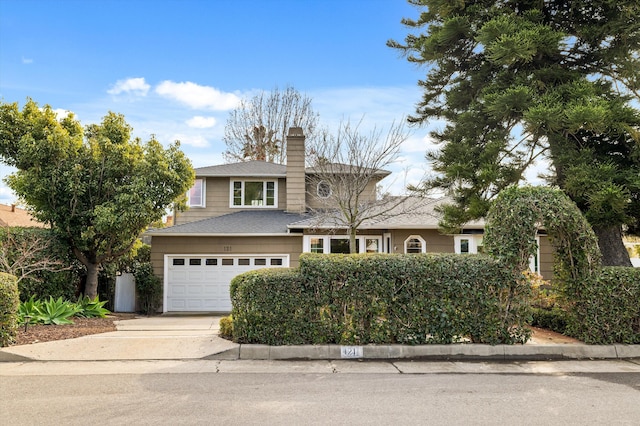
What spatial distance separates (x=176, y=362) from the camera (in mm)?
6949

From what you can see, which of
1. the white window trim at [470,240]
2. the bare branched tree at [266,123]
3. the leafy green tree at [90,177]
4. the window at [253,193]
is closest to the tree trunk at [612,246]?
the white window trim at [470,240]

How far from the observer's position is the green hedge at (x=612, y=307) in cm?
769

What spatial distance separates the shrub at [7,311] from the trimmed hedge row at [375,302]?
408cm

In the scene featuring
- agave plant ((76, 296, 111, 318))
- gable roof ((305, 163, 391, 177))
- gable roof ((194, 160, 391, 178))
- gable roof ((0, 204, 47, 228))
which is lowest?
agave plant ((76, 296, 111, 318))

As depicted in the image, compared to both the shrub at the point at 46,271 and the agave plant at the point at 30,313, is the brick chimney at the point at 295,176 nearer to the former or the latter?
the shrub at the point at 46,271

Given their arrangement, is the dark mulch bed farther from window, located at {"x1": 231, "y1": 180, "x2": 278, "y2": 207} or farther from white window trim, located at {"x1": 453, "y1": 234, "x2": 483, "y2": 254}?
white window trim, located at {"x1": 453, "y1": 234, "x2": 483, "y2": 254}

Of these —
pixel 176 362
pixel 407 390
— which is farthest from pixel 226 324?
pixel 407 390

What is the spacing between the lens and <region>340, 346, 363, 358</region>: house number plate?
7266 mm

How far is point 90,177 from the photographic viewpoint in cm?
1266

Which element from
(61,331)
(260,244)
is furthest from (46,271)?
(260,244)

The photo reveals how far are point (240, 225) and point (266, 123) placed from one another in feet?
51.7

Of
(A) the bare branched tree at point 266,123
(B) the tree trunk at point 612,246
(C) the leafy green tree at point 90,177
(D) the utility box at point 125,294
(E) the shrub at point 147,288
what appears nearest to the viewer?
(B) the tree trunk at point 612,246

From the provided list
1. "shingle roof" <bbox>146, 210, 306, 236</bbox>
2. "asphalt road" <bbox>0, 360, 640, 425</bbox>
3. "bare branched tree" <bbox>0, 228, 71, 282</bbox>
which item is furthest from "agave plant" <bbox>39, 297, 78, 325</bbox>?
"shingle roof" <bbox>146, 210, 306, 236</bbox>

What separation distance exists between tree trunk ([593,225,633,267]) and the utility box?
47.7 ft
